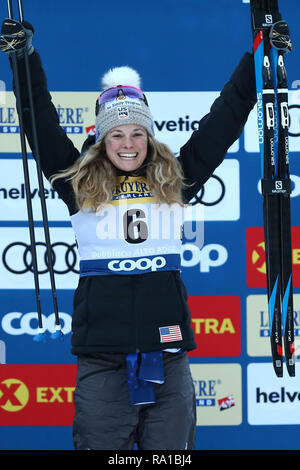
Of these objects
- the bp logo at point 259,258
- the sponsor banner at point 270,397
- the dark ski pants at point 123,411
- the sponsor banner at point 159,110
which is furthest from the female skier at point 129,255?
the sponsor banner at point 270,397

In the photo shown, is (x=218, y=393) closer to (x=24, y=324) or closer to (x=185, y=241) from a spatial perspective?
(x=185, y=241)

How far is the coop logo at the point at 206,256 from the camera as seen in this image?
2.43 metres

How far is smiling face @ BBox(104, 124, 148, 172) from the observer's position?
157 cm

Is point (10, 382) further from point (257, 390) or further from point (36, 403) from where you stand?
point (257, 390)

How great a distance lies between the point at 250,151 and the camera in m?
2.46

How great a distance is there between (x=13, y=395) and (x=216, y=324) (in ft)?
3.01

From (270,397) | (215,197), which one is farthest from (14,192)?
(270,397)

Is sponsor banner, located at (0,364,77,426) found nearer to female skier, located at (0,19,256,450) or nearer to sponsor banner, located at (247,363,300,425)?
sponsor banner, located at (247,363,300,425)

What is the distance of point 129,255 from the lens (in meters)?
1.53

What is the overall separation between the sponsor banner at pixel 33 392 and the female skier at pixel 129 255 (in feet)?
3.07

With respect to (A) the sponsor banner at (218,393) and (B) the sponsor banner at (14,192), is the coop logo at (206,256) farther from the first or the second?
(B) the sponsor banner at (14,192)

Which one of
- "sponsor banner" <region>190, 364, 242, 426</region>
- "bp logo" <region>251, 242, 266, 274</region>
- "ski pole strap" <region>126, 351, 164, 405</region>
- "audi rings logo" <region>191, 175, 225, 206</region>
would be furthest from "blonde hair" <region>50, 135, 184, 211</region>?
"sponsor banner" <region>190, 364, 242, 426</region>
